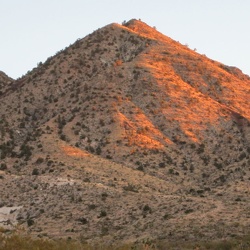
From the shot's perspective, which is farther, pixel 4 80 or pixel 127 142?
pixel 4 80

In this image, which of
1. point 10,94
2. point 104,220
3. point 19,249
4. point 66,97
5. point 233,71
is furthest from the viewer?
point 233,71

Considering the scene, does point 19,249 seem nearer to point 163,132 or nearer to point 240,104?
point 163,132

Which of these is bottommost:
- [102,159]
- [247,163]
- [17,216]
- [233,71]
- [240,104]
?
[17,216]

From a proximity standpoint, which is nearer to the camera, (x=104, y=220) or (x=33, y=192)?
(x=104, y=220)

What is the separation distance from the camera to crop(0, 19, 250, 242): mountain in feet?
138

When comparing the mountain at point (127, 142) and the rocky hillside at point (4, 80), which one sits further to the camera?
the rocky hillside at point (4, 80)

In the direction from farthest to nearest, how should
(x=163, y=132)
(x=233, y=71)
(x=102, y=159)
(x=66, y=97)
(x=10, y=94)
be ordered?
1. (x=233, y=71)
2. (x=10, y=94)
3. (x=66, y=97)
4. (x=163, y=132)
5. (x=102, y=159)

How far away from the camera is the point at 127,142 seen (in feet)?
246

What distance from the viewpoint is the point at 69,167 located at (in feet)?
210

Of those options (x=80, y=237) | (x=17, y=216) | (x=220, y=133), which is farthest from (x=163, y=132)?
(x=80, y=237)

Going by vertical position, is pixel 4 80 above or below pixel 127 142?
above

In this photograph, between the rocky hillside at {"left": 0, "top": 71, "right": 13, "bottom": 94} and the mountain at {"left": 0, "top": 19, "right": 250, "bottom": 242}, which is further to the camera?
the rocky hillside at {"left": 0, "top": 71, "right": 13, "bottom": 94}

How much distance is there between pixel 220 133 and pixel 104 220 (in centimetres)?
4460

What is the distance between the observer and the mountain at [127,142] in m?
42.0
